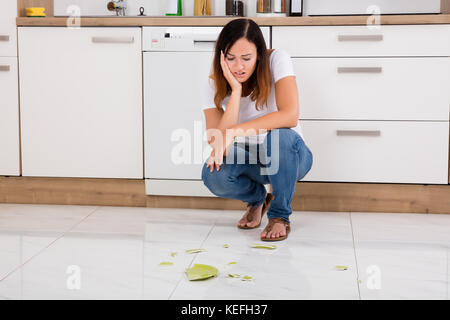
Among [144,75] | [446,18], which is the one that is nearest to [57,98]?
[144,75]

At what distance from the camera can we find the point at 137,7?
352cm

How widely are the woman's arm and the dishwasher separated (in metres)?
0.57

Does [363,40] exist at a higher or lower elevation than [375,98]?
higher

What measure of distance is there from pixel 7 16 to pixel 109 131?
73 centimetres

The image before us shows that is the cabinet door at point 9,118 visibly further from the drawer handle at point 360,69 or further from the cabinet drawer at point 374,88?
the drawer handle at point 360,69

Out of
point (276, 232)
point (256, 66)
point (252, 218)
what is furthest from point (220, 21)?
point (276, 232)

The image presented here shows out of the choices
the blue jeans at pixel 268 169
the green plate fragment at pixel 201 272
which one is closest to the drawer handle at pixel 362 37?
the blue jeans at pixel 268 169

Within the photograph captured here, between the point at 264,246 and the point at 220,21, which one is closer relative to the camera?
the point at 264,246

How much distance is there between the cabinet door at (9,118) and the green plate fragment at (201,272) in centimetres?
142

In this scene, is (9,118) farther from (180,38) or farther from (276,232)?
(276,232)

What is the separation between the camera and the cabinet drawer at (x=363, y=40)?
2838 millimetres

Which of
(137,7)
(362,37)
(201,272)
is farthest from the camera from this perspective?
(137,7)

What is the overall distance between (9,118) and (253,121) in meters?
1.36

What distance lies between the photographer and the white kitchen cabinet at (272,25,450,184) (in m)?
2.86
